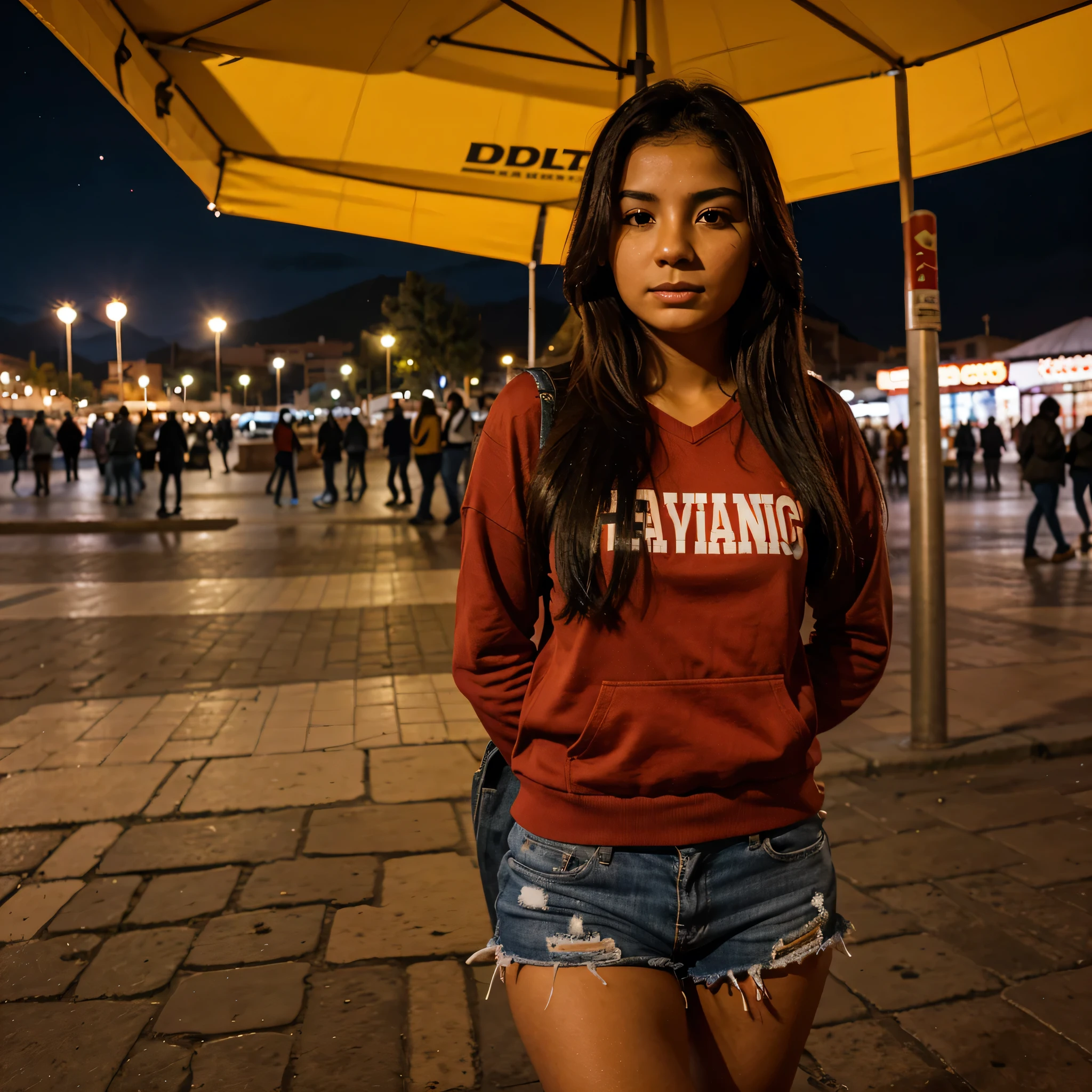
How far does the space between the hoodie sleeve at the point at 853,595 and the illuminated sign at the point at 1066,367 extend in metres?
33.3

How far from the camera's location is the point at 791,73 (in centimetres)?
513

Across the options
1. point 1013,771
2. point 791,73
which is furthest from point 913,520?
point 791,73

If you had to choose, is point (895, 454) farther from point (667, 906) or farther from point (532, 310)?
point (667, 906)

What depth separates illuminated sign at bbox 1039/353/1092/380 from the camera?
3080cm

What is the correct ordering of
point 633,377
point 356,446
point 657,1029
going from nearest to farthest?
1. point 657,1029
2. point 633,377
3. point 356,446

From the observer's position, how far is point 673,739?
4.41ft

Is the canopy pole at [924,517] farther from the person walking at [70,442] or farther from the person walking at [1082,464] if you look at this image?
the person walking at [70,442]

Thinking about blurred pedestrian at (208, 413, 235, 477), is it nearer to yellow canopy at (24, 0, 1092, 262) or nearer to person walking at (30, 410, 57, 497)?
person walking at (30, 410, 57, 497)

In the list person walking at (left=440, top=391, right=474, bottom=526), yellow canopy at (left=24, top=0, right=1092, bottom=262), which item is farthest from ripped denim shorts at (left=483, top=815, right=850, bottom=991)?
person walking at (left=440, top=391, right=474, bottom=526)

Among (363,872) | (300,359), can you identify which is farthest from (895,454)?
(300,359)

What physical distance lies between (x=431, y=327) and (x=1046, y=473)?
6092 centimetres

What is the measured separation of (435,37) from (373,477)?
2470 cm

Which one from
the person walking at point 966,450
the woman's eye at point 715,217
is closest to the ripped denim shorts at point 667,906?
the woman's eye at point 715,217

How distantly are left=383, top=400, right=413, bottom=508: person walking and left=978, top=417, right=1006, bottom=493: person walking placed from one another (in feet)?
41.2
